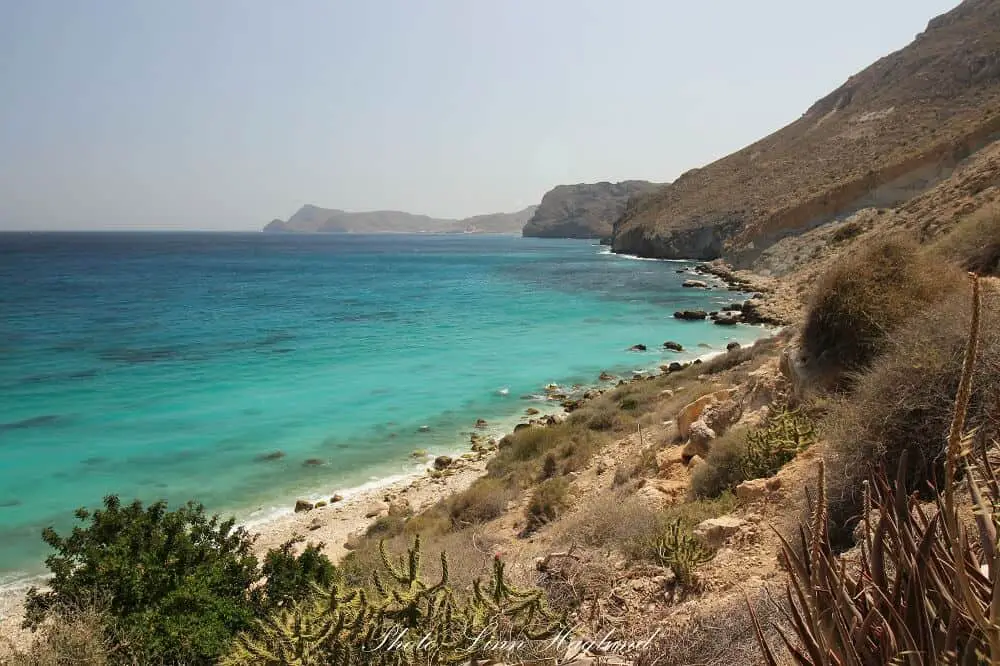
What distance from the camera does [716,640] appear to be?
357 cm

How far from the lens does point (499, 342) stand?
29.5 metres

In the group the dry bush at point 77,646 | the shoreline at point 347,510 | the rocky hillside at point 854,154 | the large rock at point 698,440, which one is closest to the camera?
the dry bush at point 77,646

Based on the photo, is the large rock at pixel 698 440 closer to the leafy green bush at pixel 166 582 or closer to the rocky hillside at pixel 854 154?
the leafy green bush at pixel 166 582

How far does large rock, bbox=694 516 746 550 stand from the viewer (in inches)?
229

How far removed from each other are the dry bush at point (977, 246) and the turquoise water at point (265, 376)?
11.9 meters

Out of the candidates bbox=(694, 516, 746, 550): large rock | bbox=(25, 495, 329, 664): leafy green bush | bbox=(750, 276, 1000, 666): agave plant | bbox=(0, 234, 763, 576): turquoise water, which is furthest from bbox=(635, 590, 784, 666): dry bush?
bbox=(0, 234, 763, 576): turquoise water

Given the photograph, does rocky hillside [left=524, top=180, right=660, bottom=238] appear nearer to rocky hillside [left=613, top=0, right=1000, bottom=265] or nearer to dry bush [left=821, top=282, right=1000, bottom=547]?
rocky hillside [left=613, top=0, right=1000, bottom=265]

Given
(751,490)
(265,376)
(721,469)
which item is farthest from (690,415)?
(265,376)

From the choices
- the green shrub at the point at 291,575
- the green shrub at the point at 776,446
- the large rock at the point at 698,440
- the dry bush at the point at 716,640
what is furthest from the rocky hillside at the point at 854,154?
the green shrub at the point at 291,575

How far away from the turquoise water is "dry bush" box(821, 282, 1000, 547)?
11.5m

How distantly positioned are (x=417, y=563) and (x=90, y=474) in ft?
48.2

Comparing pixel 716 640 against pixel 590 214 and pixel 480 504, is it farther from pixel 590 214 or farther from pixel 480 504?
pixel 590 214

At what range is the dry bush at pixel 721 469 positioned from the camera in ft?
25.0

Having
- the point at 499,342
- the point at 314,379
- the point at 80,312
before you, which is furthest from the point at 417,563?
the point at 80,312
